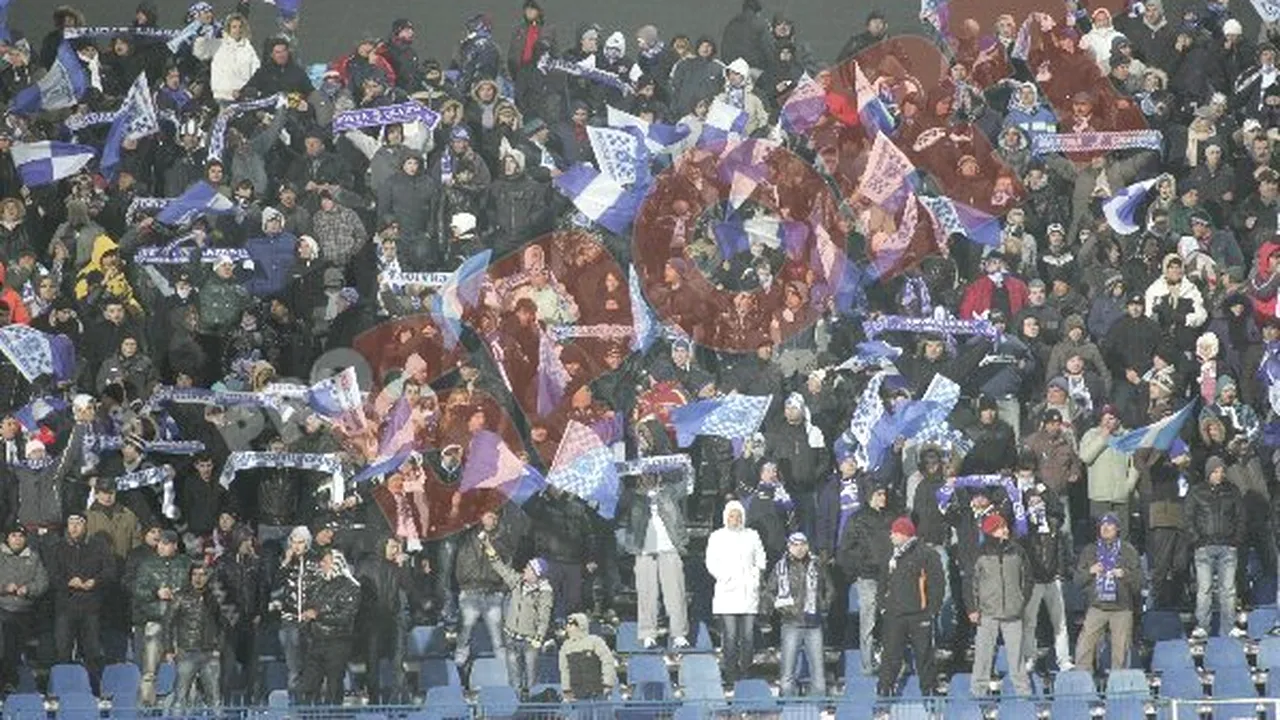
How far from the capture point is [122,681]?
84.0 ft

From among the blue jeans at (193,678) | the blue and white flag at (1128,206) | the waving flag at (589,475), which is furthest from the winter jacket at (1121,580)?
the blue jeans at (193,678)

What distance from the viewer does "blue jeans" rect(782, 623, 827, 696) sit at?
25734 mm

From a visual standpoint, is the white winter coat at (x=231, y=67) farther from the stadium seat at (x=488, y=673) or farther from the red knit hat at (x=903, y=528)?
the red knit hat at (x=903, y=528)

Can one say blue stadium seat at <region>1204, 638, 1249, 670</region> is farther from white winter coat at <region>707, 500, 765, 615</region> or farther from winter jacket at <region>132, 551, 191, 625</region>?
winter jacket at <region>132, 551, 191, 625</region>

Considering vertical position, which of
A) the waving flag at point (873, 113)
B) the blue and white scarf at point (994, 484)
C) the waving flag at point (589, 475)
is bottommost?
the blue and white scarf at point (994, 484)

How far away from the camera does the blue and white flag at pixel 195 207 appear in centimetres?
3062

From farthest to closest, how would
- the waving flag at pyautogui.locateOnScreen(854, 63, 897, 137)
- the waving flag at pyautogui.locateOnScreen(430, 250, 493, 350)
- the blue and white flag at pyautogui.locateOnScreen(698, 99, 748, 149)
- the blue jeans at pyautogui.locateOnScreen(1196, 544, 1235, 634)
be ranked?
the waving flag at pyautogui.locateOnScreen(854, 63, 897, 137), the blue and white flag at pyautogui.locateOnScreen(698, 99, 748, 149), the waving flag at pyautogui.locateOnScreen(430, 250, 493, 350), the blue jeans at pyautogui.locateOnScreen(1196, 544, 1235, 634)

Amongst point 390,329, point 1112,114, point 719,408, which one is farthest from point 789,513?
point 1112,114

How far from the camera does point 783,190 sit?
31.4 meters

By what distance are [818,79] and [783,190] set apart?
83.6 inches

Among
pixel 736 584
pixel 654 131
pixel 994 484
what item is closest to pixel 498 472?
pixel 736 584

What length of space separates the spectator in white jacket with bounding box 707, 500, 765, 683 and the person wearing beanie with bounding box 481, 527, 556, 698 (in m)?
1.22

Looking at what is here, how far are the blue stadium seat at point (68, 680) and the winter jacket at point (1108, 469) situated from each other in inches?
296

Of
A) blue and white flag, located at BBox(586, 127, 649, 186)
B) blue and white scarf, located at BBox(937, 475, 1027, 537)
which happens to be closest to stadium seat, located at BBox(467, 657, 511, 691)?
blue and white scarf, located at BBox(937, 475, 1027, 537)
